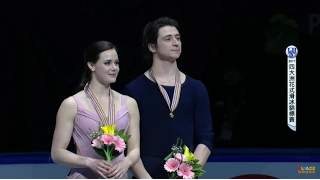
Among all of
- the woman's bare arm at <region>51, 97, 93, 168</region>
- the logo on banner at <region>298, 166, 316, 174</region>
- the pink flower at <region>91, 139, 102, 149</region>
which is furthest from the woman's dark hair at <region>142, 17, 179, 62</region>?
the logo on banner at <region>298, 166, 316, 174</region>

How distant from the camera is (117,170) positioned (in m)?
2.84

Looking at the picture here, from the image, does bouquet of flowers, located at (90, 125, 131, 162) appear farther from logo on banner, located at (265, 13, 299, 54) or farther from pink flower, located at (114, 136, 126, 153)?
logo on banner, located at (265, 13, 299, 54)

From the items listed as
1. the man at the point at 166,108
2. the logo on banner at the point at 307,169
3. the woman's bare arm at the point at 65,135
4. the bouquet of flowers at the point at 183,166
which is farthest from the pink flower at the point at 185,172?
the logo on banner at the point at 307,169

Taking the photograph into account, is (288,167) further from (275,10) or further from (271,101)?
(275,10)

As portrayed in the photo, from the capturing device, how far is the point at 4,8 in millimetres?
4750

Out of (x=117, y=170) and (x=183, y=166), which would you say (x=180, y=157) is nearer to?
(x=183, y=166)

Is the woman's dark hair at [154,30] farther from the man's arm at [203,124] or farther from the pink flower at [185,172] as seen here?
the pink flower at [185,172]

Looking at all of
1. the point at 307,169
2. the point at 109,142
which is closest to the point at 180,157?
the point at 109,142

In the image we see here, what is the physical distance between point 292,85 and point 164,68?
1.85 metres

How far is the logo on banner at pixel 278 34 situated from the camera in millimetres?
4852

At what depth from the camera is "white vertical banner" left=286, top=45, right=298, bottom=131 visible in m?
4.84

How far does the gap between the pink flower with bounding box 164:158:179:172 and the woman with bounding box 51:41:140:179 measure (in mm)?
128

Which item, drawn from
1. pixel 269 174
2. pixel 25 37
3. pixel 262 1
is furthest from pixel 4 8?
pixel 269 174

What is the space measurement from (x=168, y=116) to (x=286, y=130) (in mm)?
1883
